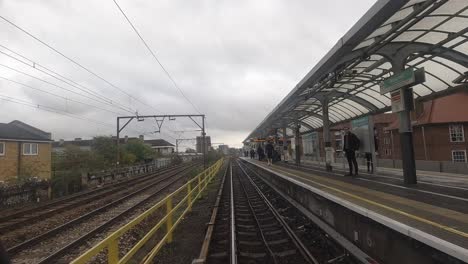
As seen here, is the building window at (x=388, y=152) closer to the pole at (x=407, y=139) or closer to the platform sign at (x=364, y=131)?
the platform sign at (x=364, y=131)

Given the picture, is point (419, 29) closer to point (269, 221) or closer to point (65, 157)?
point (269, 221)

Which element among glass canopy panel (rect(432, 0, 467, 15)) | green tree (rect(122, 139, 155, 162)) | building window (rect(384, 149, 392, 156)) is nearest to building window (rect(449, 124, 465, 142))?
building window (rect(384, 149, 392, 156))

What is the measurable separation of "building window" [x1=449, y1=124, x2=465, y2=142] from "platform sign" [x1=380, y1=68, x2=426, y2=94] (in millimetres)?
31041

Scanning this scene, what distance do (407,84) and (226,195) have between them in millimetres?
10993

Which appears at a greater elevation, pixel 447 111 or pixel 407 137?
pixel 447 111

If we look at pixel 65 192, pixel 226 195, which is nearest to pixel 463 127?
pixel 226 195

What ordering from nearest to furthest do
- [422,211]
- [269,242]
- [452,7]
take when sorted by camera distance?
[422,211], [269,242], [452,7]

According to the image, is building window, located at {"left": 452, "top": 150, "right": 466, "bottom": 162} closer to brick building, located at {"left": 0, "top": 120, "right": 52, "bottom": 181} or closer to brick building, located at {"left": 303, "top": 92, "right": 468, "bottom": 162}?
brick building, located at {"left": 303, "top": 92, "right": 468, "bottom": 162}

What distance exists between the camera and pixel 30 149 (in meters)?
35.2

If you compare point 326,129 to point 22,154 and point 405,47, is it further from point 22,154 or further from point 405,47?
point 22,154

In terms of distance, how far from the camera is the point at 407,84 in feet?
36.9

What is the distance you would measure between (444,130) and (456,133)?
3.78 feet

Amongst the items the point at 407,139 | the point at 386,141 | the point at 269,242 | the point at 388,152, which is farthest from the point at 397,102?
the point at 386,141

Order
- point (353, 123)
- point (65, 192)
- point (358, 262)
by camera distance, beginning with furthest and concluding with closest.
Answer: point (65, 192), point (353, 123), point (358, 262)
